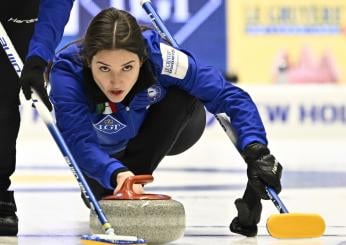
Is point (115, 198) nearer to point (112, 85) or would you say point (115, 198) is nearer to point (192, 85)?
point (112, 85)

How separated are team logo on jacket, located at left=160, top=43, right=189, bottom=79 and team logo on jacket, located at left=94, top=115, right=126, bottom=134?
0.20 m

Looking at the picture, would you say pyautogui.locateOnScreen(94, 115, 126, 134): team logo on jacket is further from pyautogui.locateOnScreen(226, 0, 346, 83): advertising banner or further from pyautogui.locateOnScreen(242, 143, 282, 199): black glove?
pyautogui.locateOnScreen(226, 0, 346, 83): advertising banner

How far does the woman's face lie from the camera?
8.16 feet

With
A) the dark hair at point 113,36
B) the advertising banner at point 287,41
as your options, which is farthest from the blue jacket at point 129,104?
the advertising banner at point 287,41

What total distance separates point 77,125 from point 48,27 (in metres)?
0.32

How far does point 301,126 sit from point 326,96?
0.34 metres

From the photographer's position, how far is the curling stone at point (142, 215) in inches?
92.4

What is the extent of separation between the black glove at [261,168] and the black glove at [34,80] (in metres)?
0.54

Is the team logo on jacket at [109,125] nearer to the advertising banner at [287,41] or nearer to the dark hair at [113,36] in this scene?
the dark hair at [113,36]

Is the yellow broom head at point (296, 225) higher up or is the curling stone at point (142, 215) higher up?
the curling stone at point (142, 215)

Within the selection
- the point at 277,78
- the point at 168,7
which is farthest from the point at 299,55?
the point at 168,7

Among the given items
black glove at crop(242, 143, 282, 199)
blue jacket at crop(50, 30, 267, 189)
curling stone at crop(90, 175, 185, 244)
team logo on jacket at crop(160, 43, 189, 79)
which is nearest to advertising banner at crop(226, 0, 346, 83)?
blue jacket at crop(50, 30, 267, 189)

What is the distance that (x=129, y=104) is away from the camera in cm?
279

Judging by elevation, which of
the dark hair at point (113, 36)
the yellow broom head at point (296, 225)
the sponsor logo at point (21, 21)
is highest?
the dark hair at point (113, 36)
